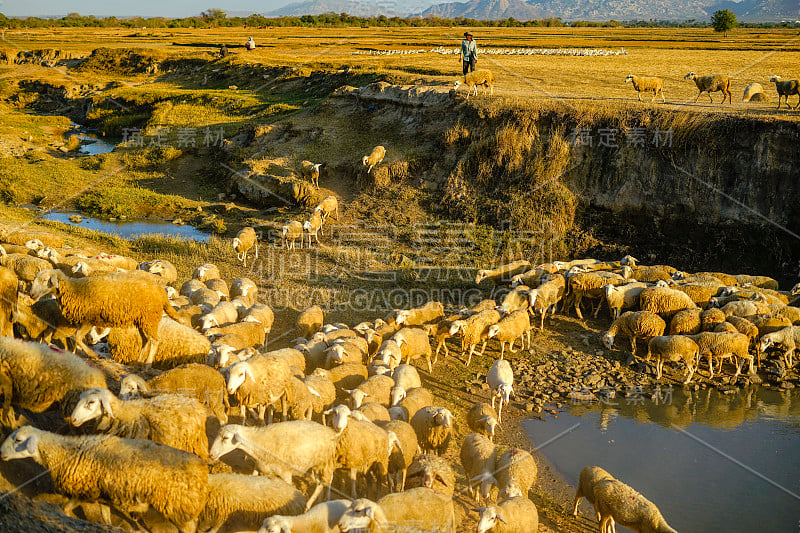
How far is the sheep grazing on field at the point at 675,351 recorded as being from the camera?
423 inches

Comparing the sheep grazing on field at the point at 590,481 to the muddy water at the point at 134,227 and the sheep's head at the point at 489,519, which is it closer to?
the sheep's head at the point at 489,519

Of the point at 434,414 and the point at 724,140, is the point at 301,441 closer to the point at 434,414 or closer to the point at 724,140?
the point at 434,414

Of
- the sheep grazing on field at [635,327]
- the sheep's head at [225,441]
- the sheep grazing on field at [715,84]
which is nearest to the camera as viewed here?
the sheep's head at [225,441]

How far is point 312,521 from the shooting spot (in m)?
5.34

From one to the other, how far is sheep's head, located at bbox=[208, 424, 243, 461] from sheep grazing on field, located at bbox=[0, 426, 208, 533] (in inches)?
25.2

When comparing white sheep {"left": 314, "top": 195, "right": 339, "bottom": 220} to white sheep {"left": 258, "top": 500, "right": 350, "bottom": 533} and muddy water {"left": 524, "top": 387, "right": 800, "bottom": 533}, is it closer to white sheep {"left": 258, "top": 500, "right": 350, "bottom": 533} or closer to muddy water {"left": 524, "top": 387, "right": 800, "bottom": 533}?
muddy water {"left": 524, "top": 387, "right": 800, "bottom": 533}

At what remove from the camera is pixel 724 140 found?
53.7 ft

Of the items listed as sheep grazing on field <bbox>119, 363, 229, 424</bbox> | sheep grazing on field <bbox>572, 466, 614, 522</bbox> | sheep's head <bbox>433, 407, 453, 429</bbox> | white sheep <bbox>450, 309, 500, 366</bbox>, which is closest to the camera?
sheep grazing on field <bbox>119, 363, 229, 424</bbox>

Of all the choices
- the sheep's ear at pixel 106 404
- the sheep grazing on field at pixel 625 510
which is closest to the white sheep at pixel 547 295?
the sheep grazing on field at pixel 625 510

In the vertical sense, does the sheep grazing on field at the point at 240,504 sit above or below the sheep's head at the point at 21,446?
below

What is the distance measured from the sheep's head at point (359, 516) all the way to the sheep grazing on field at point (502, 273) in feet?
Answer: 32.9

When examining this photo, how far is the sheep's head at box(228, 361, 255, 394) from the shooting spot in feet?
23.5

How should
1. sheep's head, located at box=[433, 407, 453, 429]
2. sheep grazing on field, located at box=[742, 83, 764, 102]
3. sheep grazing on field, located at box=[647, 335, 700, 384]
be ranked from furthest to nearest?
sheep grazing on field, located at box=[742, 83, 764, 102]
sheep grazing on field, located at box=[647, 335, 700, 384]
sheep's head, located at box=[433, 407, 453, 429]

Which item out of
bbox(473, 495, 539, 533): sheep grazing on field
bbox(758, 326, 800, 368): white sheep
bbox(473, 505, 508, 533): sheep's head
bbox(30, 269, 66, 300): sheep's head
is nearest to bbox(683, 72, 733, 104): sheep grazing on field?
bbox(758, 326, 800, 368): white sheep
